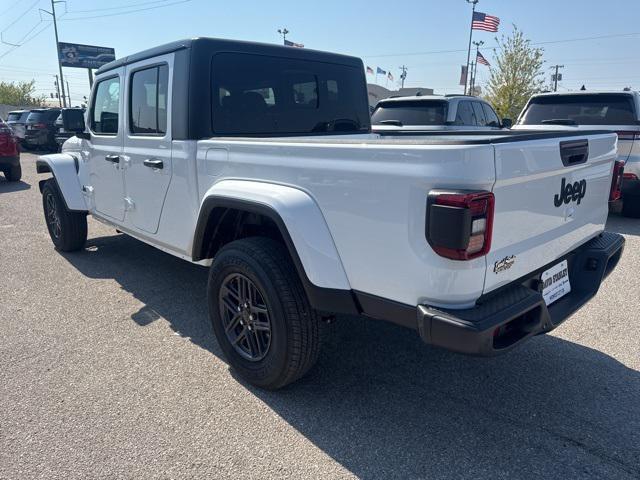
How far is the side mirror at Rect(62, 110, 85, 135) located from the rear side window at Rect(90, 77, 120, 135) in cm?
10

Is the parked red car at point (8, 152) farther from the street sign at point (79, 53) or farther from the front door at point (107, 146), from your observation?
the street sign at point (79, 53)

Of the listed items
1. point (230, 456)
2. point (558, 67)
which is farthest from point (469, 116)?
point (558, 67)

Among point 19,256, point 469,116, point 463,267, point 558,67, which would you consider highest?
point 558,67

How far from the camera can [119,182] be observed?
429 centimetres

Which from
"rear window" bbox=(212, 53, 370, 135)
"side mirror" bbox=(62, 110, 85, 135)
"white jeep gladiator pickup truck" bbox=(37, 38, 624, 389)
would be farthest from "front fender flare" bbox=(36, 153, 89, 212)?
"rear window" bbox=(212, 53, 370, 135)

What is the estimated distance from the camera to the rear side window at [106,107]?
434 cm

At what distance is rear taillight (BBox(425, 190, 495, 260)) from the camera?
191 centimetres

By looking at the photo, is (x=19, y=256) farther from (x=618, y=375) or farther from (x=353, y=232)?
(x=618, y=375)

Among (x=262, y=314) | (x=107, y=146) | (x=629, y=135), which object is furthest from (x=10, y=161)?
(x=629, y=135)

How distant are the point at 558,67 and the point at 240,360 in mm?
60740

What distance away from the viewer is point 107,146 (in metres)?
→ 4.43

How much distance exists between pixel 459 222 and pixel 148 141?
105 inches

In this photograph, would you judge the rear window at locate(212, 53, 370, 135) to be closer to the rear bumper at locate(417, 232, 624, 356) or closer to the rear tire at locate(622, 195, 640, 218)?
the rear bumper at locate(417, 232, 624, 356)

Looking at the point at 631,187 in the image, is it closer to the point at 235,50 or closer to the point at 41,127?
the point at 235,50
